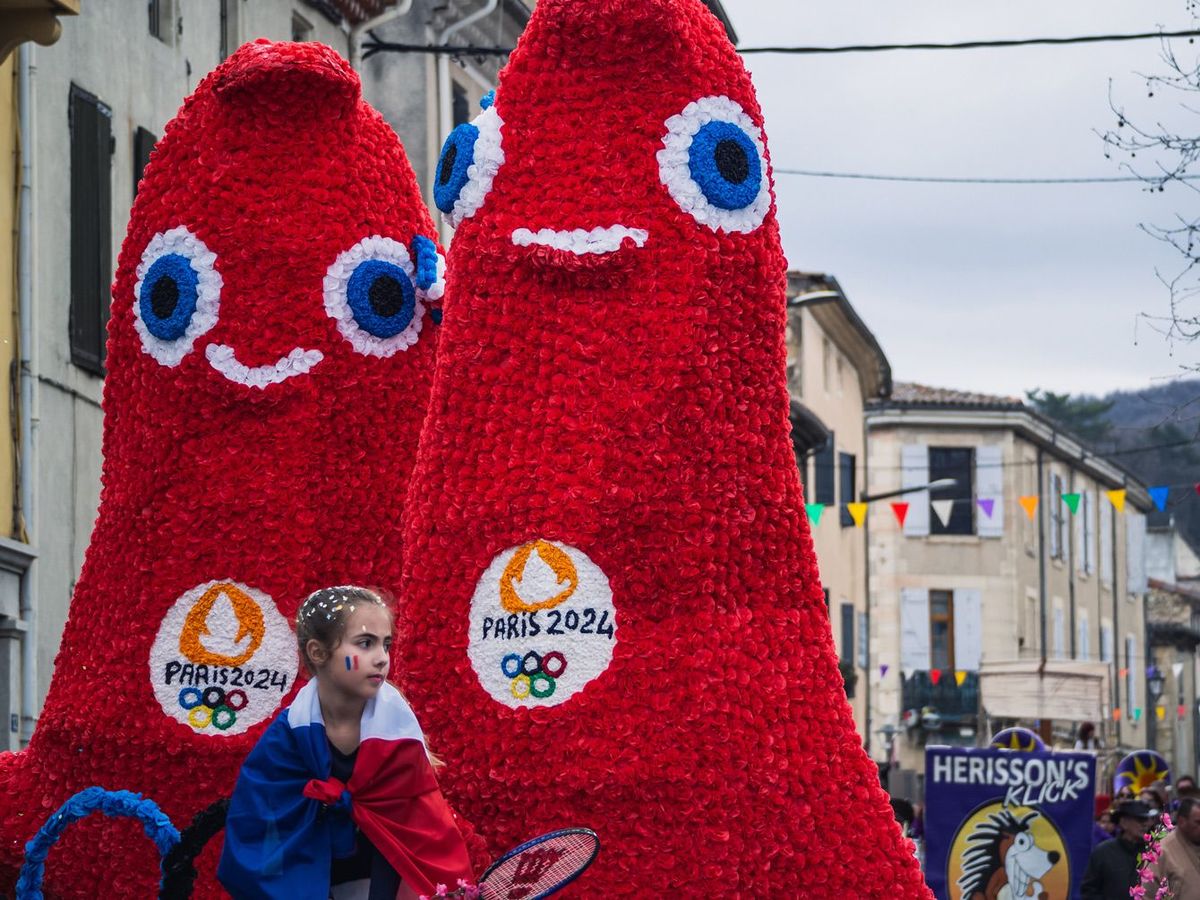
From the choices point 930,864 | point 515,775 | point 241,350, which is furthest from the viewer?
point 930,864

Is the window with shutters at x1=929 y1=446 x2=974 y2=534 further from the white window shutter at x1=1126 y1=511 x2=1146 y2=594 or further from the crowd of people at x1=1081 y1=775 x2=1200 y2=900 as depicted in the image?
the crowd of people at x1=1081 y1=775 x2=1200 y2=900

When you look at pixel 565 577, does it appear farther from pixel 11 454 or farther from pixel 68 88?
pixel 68 88

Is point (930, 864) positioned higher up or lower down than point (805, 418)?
lower down

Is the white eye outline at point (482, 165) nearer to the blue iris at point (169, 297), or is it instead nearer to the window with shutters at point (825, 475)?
the blue iris at point (169, 297)

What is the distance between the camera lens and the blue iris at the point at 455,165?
6559 mm

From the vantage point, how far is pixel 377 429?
707 centimetres

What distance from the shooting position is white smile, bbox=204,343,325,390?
691 cm

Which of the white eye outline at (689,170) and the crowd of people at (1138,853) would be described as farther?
the crowd of people at (1138,853)

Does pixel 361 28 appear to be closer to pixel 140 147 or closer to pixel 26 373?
pixel 140 147

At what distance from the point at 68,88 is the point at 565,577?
334 inches

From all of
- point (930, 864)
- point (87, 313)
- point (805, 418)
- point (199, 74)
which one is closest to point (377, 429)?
point (930, 864)

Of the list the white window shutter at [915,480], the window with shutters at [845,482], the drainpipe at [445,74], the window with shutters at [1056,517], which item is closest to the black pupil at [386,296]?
the drainpipe at [445,74]

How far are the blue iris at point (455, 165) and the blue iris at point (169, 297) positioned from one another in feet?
2.88

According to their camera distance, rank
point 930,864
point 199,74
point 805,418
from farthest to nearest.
Result: point 805,418 → point 199,74 → point 930,864
